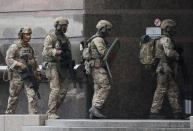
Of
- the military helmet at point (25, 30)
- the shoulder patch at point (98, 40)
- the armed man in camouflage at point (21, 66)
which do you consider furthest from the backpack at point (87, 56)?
the military helmet at point (25, 30)

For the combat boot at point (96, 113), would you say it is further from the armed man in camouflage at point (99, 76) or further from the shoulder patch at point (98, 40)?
the shoulder patch at point (98, 40)

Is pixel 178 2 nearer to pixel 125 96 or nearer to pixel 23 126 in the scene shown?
pixel 125 96

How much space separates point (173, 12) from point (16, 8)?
134 inches

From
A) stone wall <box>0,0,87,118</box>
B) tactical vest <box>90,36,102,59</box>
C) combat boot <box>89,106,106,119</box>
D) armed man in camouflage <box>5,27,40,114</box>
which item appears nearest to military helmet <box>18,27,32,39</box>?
armed man in camouflage <box>5,27,40,114</box>

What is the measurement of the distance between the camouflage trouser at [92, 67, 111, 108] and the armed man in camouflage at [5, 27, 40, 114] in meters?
1.31

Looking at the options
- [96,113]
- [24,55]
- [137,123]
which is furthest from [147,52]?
[24,55]

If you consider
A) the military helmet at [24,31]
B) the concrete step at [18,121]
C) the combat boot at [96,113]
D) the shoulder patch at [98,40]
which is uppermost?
the military helmet at [24,31]

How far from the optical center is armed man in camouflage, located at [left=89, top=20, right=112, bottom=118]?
26.8 metres

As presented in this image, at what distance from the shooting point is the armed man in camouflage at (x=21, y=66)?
1070 inches

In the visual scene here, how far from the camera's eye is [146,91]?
28.8 metres

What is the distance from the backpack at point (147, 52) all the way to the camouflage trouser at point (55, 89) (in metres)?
1.68

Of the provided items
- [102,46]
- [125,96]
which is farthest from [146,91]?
[102,46]

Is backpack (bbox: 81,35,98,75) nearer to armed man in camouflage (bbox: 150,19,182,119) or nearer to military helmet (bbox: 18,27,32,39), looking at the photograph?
military helmet (bbox: 18,27,32,39)

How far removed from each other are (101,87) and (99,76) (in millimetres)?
227
